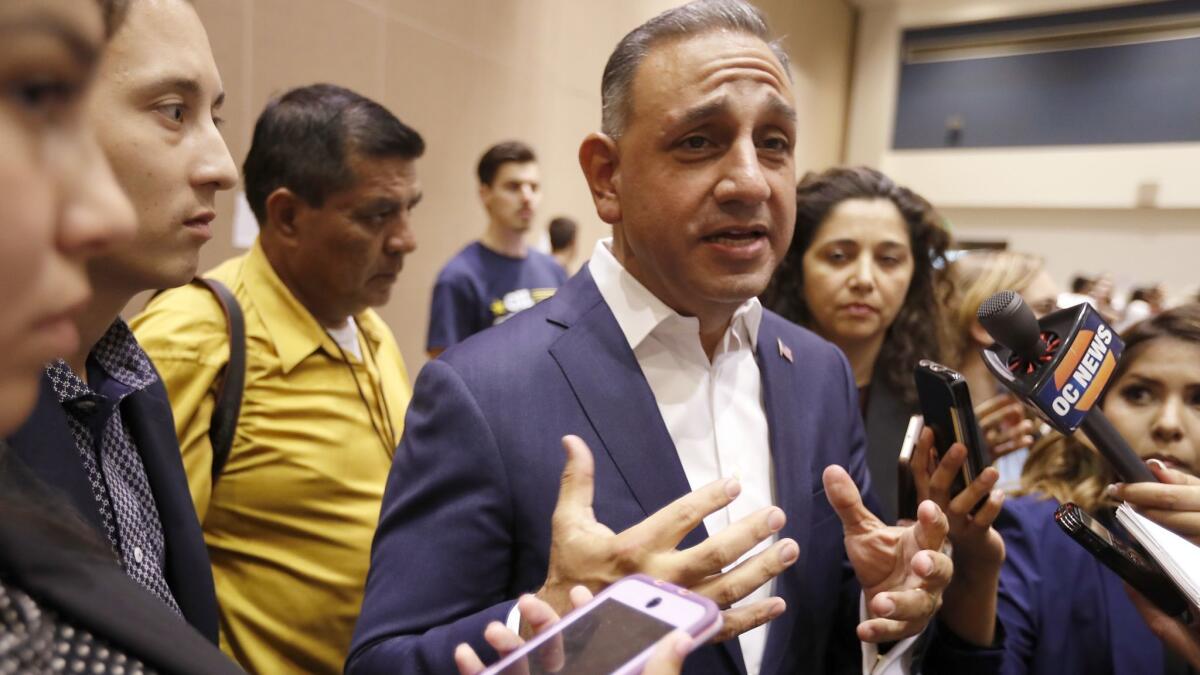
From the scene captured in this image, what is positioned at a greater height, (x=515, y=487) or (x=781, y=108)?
(x=781, y=108)

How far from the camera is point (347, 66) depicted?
12.5ft

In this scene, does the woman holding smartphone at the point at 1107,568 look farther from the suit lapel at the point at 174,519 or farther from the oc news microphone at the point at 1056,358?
the suit lapel at the point at 174,519

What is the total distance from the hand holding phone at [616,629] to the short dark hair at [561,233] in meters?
4.58

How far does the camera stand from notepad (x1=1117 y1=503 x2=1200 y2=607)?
105 centimetres

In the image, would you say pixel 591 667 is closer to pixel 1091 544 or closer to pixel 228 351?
pixel 1091 544

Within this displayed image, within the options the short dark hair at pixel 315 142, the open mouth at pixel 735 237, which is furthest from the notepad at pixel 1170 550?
the short dark hair at pixel 315 142

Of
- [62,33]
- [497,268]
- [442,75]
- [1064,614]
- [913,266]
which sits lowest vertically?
[1064,614]

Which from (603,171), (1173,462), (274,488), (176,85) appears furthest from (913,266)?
(176,85)

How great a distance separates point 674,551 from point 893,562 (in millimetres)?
542

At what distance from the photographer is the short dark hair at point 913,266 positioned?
7.45ft

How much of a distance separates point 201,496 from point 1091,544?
1645mm

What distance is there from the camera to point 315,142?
187 cm

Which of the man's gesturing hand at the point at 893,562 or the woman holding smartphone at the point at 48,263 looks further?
the man's gesturing hand at the point at 893,562

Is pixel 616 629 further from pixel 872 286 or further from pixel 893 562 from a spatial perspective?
pixel 872 286
